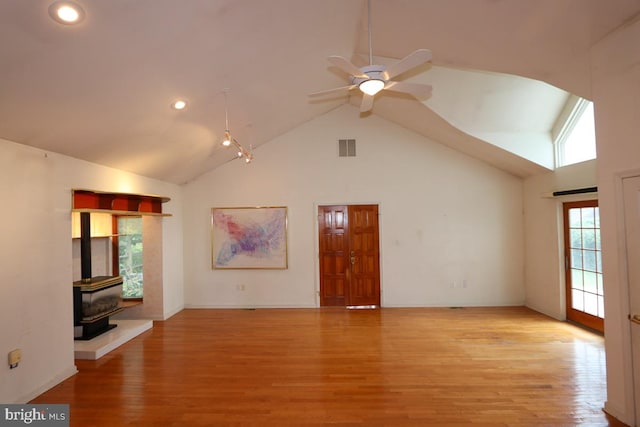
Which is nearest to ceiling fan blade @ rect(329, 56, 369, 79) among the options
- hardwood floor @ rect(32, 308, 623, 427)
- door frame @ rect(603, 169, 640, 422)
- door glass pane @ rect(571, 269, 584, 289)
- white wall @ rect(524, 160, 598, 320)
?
door frame @ rect(603, 169, 640, 422)

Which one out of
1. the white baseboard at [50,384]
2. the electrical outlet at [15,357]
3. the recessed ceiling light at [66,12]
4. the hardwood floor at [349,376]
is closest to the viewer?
the recessed ceiling light at [66,12]

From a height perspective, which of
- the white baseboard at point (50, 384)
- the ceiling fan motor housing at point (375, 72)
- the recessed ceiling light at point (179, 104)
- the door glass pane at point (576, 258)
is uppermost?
the recessed ceiling light at point (179, 104)

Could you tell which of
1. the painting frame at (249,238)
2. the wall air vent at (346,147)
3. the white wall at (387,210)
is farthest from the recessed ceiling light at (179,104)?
the wall air vent at (346,147)

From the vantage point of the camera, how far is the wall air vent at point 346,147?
6.53m

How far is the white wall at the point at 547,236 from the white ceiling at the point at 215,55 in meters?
1.50

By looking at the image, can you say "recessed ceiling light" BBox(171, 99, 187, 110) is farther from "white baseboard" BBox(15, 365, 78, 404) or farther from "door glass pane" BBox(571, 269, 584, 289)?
"door glass pane" BBox(571, 269, 584, 289)

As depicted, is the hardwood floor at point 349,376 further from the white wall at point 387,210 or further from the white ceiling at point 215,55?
the white ceiling at point 215,55

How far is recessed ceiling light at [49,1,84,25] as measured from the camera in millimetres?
1966

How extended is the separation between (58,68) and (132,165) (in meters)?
2.60

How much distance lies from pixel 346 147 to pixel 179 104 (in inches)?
141

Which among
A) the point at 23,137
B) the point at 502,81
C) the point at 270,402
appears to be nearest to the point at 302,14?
the point at 23,137

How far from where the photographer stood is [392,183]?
6.47 m

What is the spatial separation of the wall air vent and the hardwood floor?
128 inches

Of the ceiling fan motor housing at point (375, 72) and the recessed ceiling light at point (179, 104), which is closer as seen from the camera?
the ceiling fan motor housing at point (375, 72)
